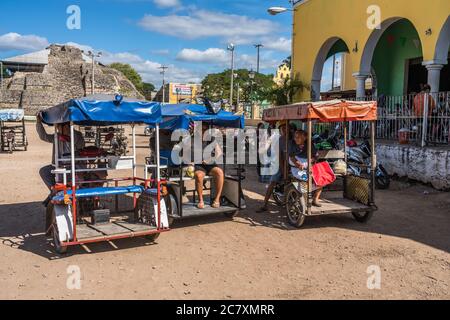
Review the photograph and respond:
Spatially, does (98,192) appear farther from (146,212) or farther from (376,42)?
(376,42)

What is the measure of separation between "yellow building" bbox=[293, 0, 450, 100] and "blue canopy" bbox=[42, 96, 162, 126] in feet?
28.6

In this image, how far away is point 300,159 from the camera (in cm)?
753

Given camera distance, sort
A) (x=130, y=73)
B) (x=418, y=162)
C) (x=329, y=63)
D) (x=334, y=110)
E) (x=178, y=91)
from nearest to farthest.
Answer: (x=334, y=110), (x=418, y=162), (x=329, y=63), (x=178, y=91), (x=130, y=73)

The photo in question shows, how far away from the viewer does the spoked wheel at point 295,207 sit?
6.92 metres

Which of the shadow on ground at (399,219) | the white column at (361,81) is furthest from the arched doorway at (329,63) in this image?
the shadow on ground at (399,219)

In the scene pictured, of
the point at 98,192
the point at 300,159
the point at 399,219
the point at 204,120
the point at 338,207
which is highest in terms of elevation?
the point at 204,120

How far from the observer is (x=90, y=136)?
2327cm

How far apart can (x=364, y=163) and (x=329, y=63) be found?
374 inches

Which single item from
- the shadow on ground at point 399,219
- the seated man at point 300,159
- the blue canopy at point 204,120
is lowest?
the shadow on ground at point 399,219

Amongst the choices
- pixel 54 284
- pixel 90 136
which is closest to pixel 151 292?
pixel 54 284
